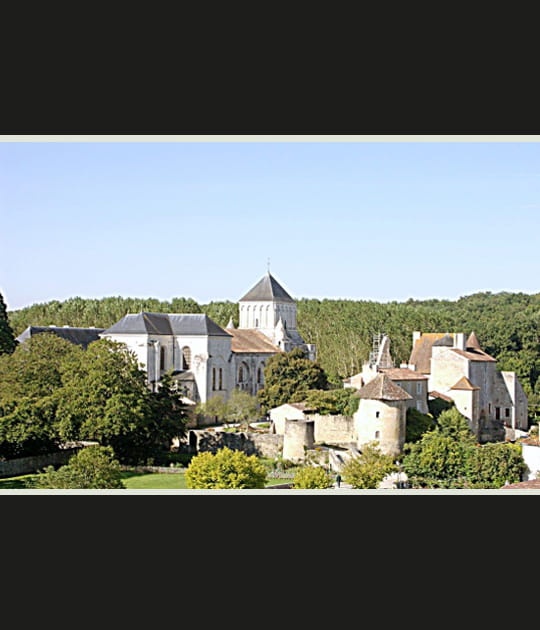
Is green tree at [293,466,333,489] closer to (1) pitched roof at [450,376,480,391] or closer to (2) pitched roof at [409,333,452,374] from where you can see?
(1) pitched roof at [450,376,480,391]

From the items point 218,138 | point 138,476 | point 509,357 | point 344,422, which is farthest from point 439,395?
point 218,138

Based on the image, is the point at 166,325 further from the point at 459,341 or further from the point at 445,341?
the point at 459,341

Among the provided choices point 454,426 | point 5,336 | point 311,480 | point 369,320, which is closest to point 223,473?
point 311,480

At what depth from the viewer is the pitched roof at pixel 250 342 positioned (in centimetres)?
2788

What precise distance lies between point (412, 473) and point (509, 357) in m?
13.2

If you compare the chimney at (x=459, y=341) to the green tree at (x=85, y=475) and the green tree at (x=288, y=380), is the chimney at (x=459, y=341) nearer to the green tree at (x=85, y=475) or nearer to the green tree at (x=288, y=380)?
the green tree at (x=288, y=380)

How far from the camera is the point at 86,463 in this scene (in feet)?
40.1

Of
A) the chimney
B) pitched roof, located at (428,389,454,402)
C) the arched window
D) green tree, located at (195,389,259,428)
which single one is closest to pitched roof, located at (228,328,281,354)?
the arched window

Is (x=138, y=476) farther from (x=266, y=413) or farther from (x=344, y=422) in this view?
(x=266, y=413)

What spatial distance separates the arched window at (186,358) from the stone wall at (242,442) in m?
6.64

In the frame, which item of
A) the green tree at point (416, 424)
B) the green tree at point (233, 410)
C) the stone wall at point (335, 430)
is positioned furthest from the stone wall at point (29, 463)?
the green tree at point (233, 410)

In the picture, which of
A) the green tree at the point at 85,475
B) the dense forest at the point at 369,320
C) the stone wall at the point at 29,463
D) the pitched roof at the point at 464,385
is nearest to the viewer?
the green tree at the point at 85,475

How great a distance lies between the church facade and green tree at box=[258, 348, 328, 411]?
7.43 ft

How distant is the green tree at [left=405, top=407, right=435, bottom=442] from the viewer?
706 inches
